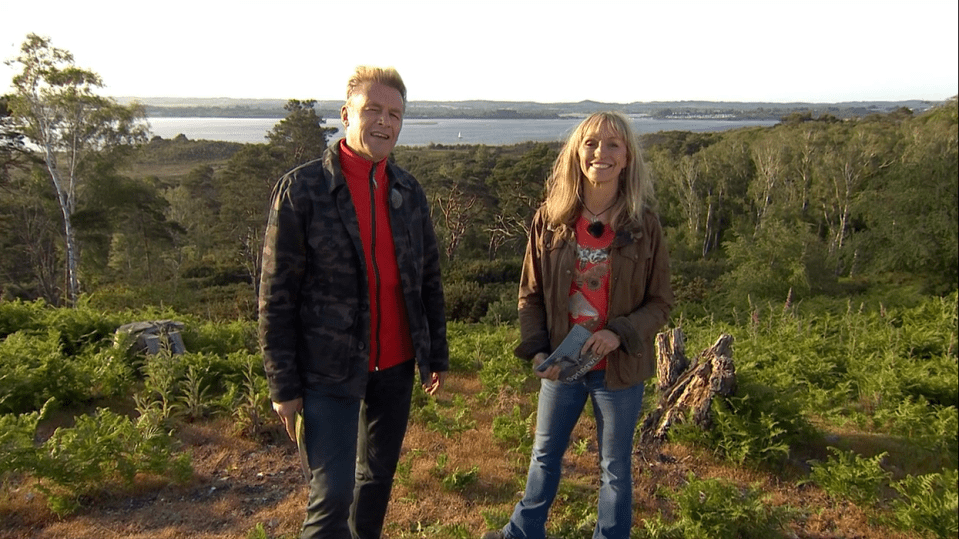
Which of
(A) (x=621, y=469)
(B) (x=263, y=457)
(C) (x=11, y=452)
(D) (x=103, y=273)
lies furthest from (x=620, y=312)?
(D) (x=103, y=273)

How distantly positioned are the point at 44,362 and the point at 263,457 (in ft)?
6.02

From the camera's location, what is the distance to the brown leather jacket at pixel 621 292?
225 cm

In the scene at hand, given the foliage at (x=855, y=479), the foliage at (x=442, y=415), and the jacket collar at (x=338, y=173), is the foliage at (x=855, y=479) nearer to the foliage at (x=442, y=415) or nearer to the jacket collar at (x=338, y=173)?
the foliage at (x=442, y=415)

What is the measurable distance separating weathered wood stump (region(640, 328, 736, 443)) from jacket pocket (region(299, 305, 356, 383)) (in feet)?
7.94

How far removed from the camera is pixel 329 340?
1.95 metres

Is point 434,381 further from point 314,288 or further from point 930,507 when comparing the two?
point 930,507

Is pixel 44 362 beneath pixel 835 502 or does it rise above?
above

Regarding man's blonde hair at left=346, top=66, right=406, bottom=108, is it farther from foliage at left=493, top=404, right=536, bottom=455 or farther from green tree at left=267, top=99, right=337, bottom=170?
green tree at left=267, top=99, right=337, bottom=170

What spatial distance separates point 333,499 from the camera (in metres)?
1.97

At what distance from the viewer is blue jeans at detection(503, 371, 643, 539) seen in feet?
7.59

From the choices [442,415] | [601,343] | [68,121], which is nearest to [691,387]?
[442,415]

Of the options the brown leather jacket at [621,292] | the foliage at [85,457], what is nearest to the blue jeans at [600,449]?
the brown leather jacket at [621,292]

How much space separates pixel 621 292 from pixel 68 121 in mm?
24241

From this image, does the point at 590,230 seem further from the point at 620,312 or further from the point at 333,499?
the point at 333,499
